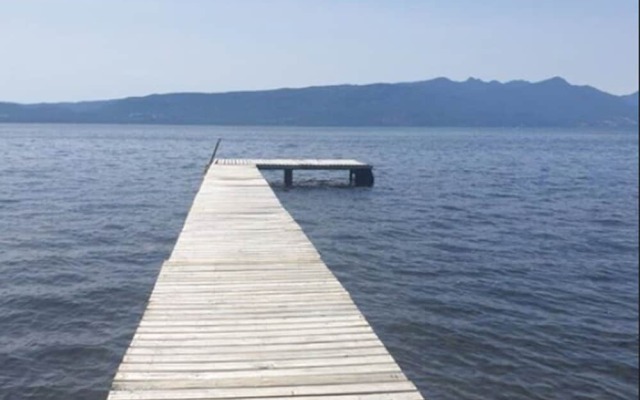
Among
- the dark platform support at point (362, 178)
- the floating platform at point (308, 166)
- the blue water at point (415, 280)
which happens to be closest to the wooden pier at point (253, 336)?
the blue water at point (415, 280)

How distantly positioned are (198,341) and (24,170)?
4269 centimetres

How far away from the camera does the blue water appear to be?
34.8 feet

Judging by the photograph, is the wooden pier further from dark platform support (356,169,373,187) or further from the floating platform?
dark platform support (356,169,373,187)

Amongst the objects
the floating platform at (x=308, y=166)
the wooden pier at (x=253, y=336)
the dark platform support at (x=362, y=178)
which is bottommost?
the wooden pier at (x=253, y=336)

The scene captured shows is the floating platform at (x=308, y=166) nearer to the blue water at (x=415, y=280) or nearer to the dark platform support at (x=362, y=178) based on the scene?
the dark platform support at (x=362, y=178)

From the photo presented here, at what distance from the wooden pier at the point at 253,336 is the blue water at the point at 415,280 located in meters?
2.42

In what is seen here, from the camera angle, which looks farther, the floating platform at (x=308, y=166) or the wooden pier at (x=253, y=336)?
the floating platform at (x=308, y=166)

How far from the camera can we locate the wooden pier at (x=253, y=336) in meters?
6.15

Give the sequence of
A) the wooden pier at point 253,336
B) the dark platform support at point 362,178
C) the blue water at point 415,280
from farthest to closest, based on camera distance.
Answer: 1. the dark platform support at point 362,178
2. the blue water at point 415,280
3. the wooden pier at point 253,336

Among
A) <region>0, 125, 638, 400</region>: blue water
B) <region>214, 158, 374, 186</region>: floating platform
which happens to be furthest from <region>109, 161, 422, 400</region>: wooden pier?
<region>214, 158, 374, 186</region>: floating platform

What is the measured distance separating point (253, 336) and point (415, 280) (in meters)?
9.37

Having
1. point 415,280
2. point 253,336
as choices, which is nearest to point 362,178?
point 415,280

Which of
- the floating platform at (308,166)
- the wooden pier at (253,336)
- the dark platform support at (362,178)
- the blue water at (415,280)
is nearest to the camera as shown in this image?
the wooden pier at (253,336)

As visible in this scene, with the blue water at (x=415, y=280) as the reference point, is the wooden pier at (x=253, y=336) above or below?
above
